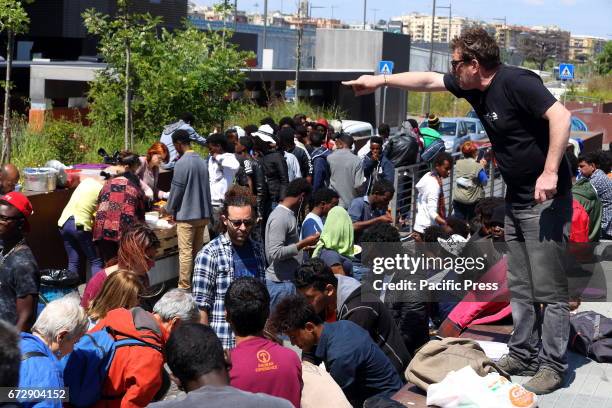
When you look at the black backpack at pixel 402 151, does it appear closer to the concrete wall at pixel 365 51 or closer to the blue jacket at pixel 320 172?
the blue jacket at pixel 320 172

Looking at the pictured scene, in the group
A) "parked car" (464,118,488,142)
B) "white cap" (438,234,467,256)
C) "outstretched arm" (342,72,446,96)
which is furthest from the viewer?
"parked car" (464,118,488,142)

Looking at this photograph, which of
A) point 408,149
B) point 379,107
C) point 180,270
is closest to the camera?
point 180,270

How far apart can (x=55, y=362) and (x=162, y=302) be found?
4.46 feet

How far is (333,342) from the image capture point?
223 inches

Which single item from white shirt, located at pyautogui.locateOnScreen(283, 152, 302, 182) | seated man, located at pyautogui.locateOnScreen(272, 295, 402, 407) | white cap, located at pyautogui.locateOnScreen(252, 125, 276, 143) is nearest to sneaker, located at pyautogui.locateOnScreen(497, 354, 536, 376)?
seated man, located at pyautogui.locateOnScreen(272, 295, 402, 407)

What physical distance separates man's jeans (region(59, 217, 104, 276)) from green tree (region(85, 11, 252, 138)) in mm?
6056

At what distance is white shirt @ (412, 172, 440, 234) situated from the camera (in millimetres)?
12016

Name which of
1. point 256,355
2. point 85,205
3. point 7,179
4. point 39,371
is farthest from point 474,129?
point 39,371

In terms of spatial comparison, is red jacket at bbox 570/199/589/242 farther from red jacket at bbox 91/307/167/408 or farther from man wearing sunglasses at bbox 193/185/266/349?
red jacket at bbox 91/307/167/408

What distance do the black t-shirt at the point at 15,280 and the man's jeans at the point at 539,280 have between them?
286 centimetres

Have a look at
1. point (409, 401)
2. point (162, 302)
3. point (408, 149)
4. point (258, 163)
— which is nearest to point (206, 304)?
point (162, 302)

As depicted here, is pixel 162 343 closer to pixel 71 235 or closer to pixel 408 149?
pixel 71 235

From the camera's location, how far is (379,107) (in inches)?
1308

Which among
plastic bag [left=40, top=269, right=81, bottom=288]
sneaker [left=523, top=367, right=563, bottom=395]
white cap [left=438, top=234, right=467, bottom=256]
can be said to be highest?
white cap [left=438, top=234, right=467, bottom=256]
